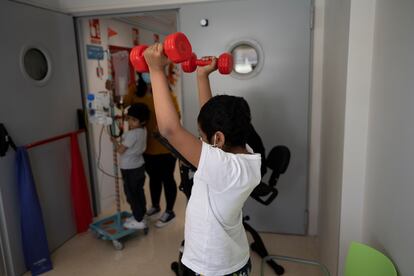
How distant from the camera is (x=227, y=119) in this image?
107 cm

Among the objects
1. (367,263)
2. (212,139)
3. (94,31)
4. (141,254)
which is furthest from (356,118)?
(94,31)

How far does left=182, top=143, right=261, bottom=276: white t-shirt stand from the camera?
996 millimetres

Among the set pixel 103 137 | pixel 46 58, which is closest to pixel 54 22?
pixel 46 58

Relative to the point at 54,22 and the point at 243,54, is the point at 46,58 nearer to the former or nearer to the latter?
the point at 54,22

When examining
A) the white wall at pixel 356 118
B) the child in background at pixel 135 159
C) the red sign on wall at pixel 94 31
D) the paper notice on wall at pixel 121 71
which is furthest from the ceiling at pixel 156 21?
the white wall at pixel 356 118

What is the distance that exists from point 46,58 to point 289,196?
233 cm

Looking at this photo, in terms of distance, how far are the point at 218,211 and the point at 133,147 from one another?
1.72 meters

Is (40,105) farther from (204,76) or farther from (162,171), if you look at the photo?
(204,76)

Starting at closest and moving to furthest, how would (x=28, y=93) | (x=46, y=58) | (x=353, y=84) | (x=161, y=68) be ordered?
1. (x=161, y=68)
2. (x=353, y=84)
3. (x=28, y=93)
4. (x=46, y=58)

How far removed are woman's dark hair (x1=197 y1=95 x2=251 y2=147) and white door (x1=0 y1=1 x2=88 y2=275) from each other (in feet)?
5.62

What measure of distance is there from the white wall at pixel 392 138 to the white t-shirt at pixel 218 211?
48 cm

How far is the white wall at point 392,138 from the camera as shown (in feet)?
3.25

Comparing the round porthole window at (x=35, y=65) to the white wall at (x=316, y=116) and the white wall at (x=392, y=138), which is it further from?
the white wall at (x=392, y=138)

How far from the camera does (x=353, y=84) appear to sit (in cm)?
137
